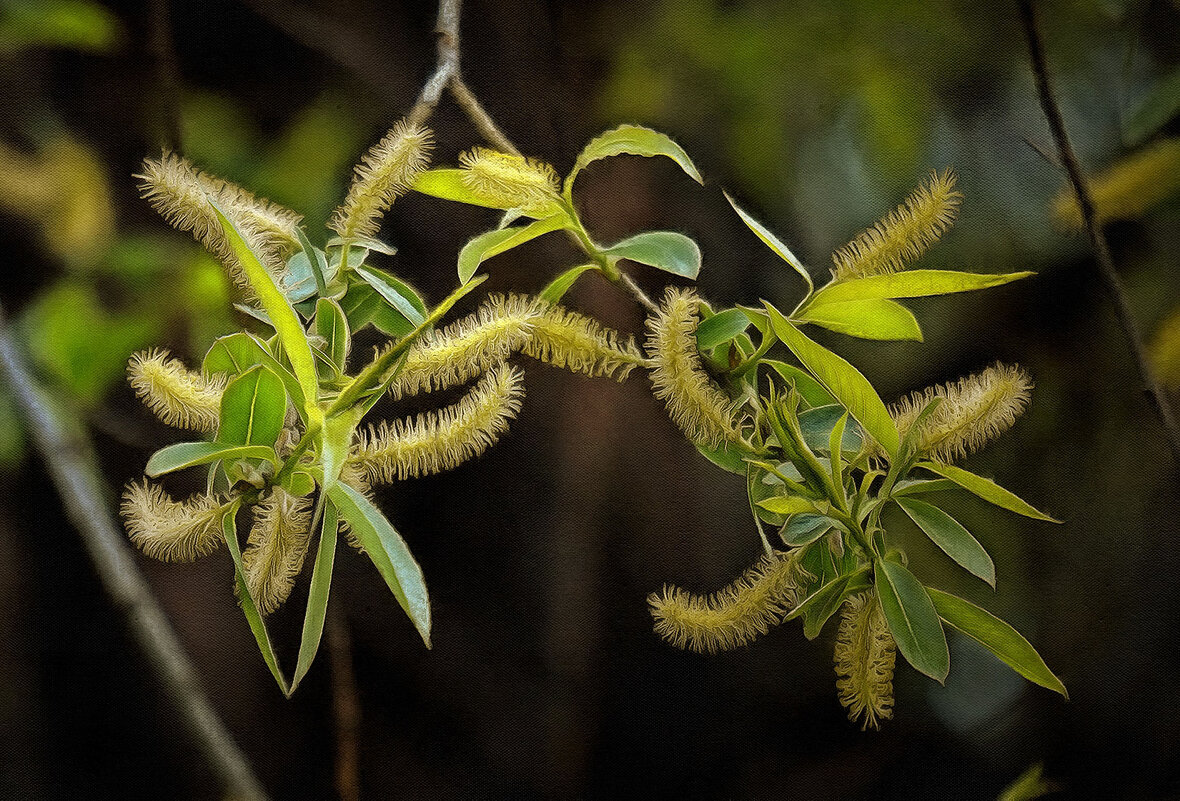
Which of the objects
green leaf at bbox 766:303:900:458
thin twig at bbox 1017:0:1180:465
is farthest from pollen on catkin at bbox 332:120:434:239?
thin twig at bbox 1017:0:1180:465

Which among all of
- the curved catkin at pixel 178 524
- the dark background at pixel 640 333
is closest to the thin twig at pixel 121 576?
the dark background at pixel 640 333

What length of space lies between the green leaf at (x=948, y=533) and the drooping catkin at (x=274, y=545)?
1.38ft

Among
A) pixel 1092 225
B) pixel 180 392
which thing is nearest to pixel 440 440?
pixel 180 392

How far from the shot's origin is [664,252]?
0.54m

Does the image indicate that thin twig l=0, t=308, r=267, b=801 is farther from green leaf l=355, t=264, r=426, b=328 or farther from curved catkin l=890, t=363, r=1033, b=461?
curved catkin l=890, t=363, r=1033, b=461

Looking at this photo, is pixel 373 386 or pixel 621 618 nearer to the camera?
pixel 373 386

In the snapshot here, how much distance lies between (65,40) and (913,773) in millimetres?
1066

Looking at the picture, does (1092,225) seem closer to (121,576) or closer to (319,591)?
(319,591)

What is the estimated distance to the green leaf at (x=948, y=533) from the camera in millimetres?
556

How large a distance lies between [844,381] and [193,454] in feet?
1.28

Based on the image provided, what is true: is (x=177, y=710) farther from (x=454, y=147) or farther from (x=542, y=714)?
(x=454, y=147)

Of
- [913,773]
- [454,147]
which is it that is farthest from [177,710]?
[913,773]

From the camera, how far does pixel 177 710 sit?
71 cm

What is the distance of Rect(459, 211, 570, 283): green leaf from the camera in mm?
504
